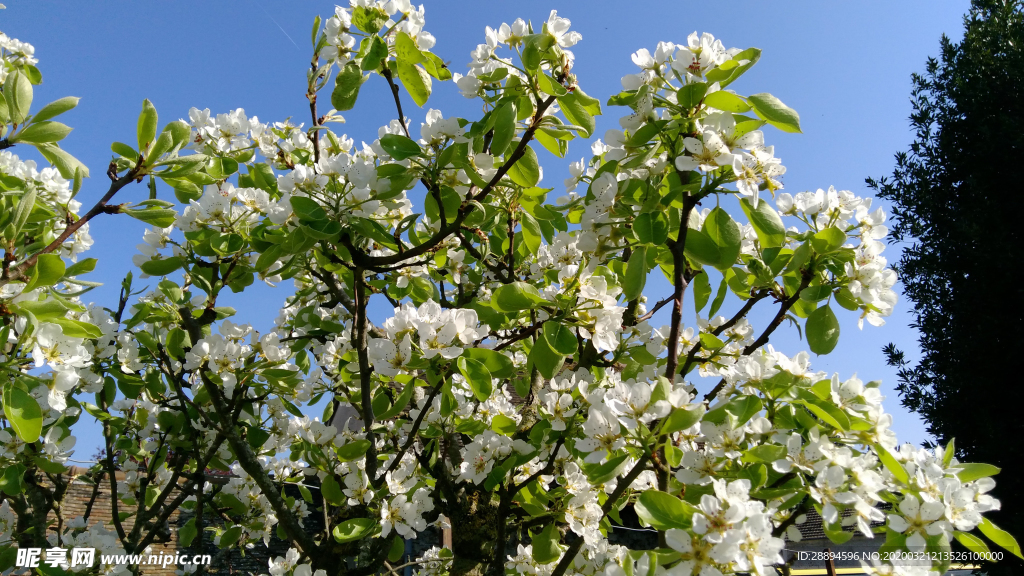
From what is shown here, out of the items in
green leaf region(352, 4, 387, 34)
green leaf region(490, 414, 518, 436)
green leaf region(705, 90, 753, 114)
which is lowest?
green leaf region(490, 414, 518, 436)

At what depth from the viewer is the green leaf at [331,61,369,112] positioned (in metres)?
1.46

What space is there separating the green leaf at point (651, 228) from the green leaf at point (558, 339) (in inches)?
10.3

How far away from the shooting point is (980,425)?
191 inches

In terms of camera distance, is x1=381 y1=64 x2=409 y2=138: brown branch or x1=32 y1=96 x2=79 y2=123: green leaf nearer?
x1=32 y1=96 x2=79 y2=123: green leaf

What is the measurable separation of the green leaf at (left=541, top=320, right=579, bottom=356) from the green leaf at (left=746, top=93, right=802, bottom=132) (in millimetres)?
589

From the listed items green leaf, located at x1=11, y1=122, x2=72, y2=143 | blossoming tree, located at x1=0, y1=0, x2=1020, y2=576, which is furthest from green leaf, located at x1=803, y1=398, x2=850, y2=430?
green leaf, located at x1=11, y1=122, x2=72, y2=143

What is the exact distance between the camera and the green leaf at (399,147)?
130 centimetres

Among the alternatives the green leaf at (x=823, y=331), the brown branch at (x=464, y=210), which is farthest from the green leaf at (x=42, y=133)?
the green leaf at (x=823, y=331)

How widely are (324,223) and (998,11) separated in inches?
305

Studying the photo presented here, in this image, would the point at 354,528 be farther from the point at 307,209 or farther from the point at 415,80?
the point at 415,80

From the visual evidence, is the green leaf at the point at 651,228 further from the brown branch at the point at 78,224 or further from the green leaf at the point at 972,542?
the brown branch at the point at 78,224

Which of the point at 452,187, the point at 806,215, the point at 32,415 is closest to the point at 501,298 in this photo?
the point at 452,187

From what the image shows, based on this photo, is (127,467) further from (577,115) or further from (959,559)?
(959,559)

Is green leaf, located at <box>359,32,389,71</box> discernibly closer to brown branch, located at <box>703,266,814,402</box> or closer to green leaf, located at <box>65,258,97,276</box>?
green leaf, located at <box>65,258,97,276</box>
